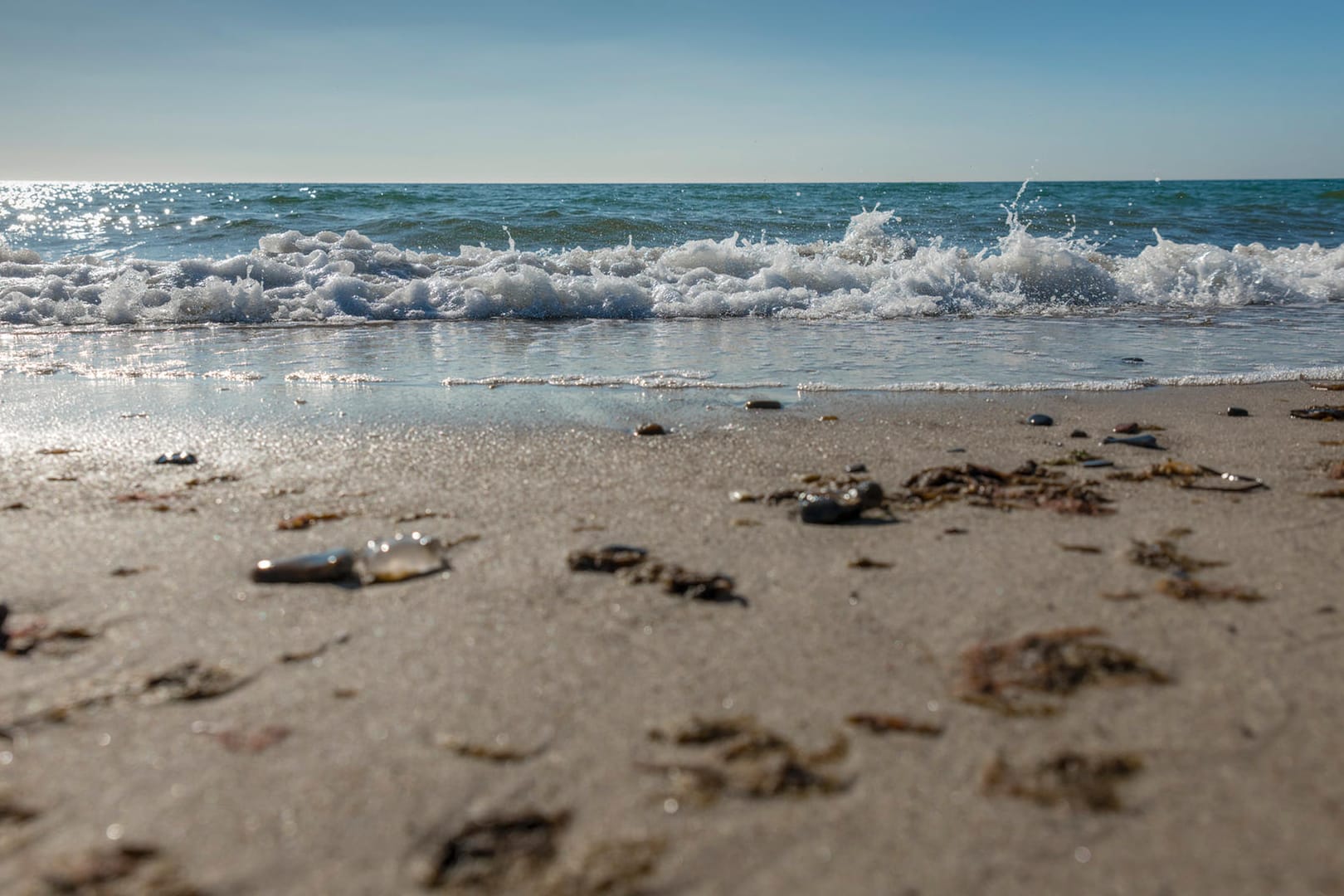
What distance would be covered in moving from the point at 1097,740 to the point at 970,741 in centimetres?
16

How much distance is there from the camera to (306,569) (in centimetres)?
185

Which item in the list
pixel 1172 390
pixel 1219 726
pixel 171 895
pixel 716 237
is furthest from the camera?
pixel 716 237

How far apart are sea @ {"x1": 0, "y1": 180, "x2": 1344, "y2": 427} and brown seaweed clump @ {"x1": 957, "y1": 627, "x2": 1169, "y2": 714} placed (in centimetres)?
212

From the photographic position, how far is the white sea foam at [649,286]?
7.00 meters

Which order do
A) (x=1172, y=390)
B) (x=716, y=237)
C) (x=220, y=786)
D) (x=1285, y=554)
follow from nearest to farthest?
1. (x=220, y=786)
2. (x=1285, y=554)
3. (x=1172, y=390)
4. (x=716, y=237)

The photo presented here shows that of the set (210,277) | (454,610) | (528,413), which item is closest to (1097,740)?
(454,610)

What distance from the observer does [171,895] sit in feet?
3.33

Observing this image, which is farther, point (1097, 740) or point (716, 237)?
point (716, 237)

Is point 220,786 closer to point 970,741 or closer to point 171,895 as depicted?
point 171,895

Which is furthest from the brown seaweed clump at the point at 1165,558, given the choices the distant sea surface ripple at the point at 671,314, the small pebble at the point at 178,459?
the small pebble at the point at 178,459

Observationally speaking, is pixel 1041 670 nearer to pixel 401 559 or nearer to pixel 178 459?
pixel 401 559

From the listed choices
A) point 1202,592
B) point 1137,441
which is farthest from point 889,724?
point 1137,441

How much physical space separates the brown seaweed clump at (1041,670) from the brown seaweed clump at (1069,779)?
0.13 m

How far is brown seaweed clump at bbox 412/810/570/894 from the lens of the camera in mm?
1040
